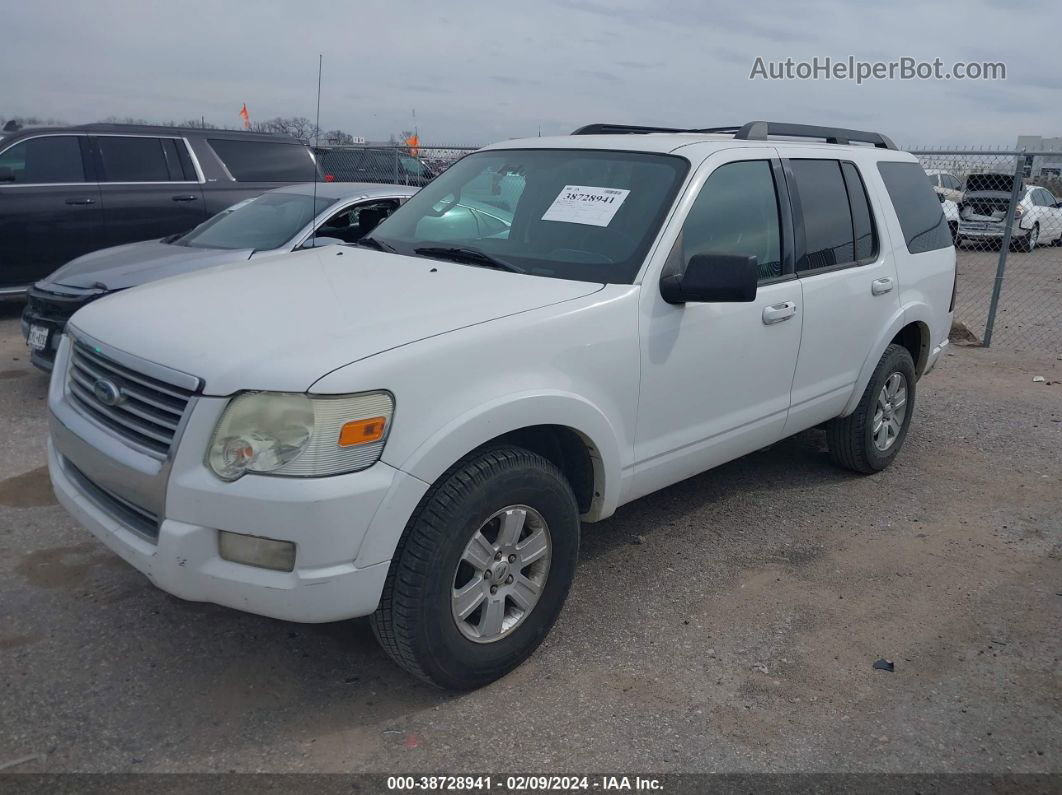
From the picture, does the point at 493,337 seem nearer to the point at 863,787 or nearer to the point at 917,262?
the point at 863,787

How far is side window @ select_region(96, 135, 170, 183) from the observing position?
913 centimetres

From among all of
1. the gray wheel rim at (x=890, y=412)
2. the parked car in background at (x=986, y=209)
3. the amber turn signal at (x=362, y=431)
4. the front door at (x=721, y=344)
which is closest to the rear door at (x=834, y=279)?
the front door at (x=721, y=344)

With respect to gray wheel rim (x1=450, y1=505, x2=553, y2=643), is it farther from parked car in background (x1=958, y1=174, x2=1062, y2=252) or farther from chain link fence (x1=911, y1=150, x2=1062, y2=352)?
parked car in background (x1=958, y1=174, x2=1062, y2=252)

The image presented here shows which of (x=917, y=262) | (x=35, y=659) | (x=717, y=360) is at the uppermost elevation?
(x=917, y=262)

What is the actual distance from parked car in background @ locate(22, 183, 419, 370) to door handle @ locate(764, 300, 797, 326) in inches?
116

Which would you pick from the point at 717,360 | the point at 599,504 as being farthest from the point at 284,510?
the point at 717,360

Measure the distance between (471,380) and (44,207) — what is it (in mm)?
7491

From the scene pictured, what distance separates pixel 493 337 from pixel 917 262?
3.26 m

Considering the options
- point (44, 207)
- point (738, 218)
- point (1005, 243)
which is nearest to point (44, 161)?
point (44, 207)

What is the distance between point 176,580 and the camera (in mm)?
2787

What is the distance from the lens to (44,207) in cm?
874

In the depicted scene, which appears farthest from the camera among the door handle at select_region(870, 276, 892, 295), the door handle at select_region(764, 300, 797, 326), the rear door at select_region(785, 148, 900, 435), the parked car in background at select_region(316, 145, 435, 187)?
the parked car in background at select_region(316, 145, 435, 187)

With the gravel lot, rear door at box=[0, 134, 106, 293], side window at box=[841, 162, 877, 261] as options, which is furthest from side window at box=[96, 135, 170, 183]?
side window at box=[841, 162, 877, 261]

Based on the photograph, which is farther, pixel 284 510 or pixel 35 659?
pixel 35 659
